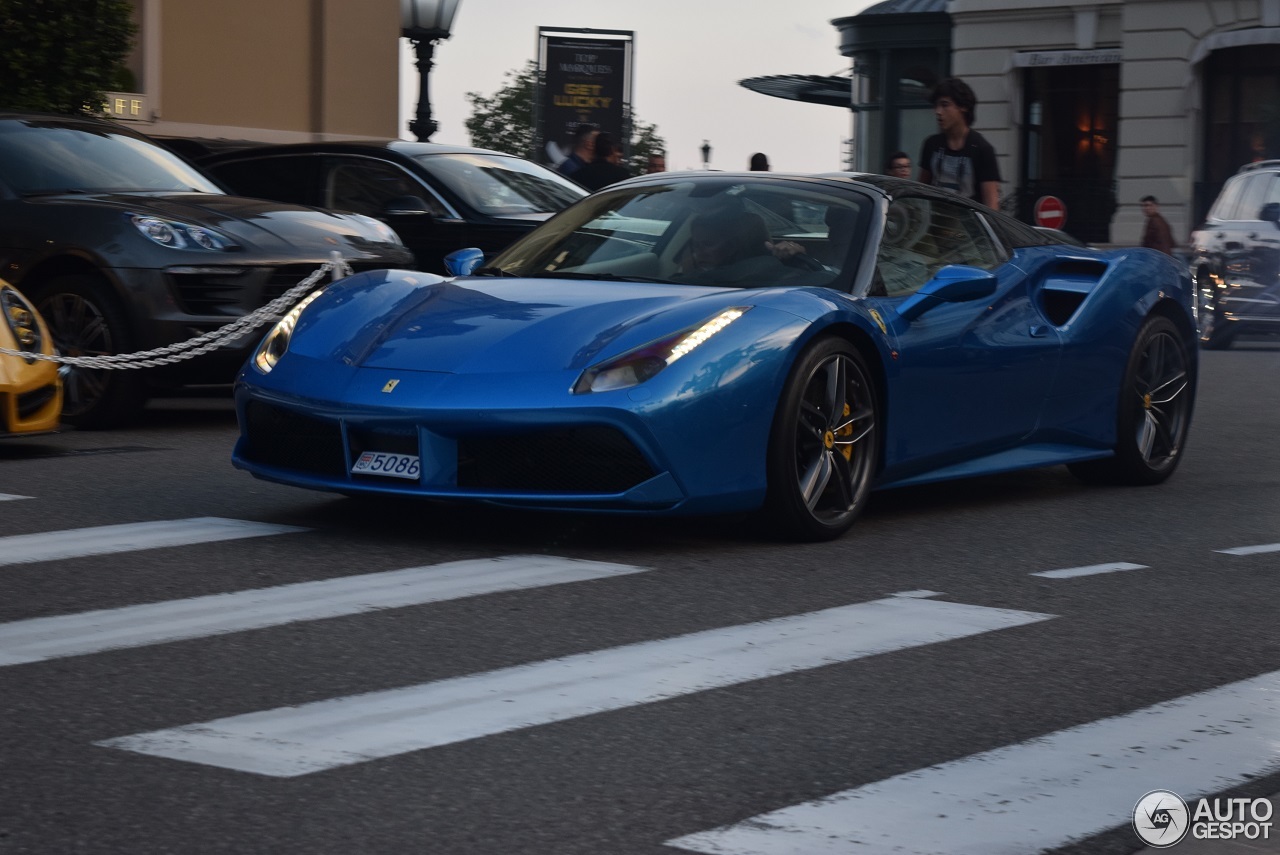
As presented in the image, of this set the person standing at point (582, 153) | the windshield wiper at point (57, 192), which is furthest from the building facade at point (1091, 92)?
the windshield wiper at point (57, 192)

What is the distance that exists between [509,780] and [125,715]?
848 millimetres

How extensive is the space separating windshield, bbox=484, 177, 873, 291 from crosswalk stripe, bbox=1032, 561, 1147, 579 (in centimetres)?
125

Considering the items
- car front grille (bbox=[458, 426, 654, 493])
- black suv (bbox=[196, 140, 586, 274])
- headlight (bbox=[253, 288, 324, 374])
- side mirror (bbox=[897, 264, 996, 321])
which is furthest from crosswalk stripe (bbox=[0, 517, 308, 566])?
black suv (bbox=[196, 140, 586, 274])

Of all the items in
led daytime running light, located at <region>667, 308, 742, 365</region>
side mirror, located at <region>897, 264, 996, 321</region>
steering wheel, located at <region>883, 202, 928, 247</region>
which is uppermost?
steering wheel, located at <region>883, 202, 928, 247</region>

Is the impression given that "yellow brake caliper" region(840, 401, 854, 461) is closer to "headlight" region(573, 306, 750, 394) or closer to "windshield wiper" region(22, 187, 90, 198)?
"headlight" region(573, 306, 750, 394)

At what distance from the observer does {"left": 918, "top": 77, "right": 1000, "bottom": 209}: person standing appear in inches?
440

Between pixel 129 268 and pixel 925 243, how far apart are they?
392 centimetres

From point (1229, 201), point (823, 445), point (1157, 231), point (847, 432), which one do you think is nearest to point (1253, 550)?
point (847, 432)

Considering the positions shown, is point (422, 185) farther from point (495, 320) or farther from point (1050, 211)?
point (1050, 211)

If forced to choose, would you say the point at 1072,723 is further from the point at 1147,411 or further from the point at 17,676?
the point at 1147,411

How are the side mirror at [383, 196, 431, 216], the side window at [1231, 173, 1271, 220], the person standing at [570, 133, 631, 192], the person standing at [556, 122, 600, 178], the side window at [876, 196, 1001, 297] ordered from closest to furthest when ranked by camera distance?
the side window at [876, 196, 1001, 297]
the side mirror at [383, 196, 431, 216]
the person standing at [570, 133, 631, 192]
the person standing at [556, 122, 600, 178]
the side window at [1231, 173, 1271, 220]

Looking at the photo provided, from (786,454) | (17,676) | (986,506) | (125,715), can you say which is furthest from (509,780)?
(986,506)

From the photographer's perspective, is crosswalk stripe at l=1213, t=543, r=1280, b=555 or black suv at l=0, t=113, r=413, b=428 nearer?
crosswalk stripe at l=1213, t=543, r=1280, b=555

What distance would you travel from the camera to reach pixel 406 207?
11.2 meters
